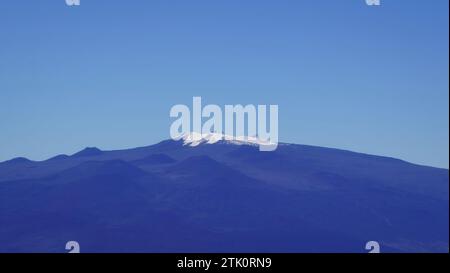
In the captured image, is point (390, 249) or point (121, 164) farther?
point (121, 164)

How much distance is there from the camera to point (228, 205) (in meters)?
166

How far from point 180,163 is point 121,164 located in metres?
19.6

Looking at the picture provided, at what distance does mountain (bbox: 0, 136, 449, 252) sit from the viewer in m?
138

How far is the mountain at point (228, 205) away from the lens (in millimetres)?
138125

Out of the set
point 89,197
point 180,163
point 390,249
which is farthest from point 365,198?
point 89,197

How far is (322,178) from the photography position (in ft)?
584

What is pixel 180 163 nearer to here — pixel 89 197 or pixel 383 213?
pixel 89 197

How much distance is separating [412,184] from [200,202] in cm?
6618

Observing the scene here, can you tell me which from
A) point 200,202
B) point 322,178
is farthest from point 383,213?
point 200,202
